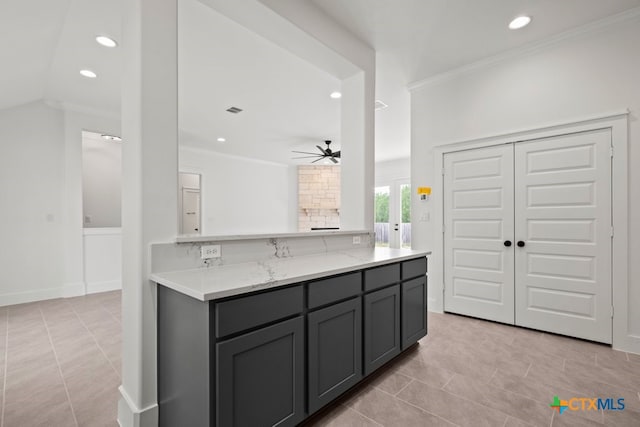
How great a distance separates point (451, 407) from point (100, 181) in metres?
7.01

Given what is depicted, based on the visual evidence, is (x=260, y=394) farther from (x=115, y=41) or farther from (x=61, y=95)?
(x=61, y=95)

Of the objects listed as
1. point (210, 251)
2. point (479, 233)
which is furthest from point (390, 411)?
point (479, 233)

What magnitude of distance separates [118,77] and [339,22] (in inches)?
110

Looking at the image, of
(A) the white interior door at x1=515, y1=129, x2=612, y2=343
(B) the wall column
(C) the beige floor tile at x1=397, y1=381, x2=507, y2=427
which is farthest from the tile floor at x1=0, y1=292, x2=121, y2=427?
(A) the white interior door at x1=515, y1=129, x2=612, y2=343

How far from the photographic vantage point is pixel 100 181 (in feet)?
19.7

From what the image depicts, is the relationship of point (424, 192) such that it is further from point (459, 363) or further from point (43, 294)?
point (43, 294)

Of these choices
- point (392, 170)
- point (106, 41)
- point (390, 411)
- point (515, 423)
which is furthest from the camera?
point (392, 170)

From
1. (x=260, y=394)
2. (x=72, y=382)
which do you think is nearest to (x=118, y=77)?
(x=72, y=382)

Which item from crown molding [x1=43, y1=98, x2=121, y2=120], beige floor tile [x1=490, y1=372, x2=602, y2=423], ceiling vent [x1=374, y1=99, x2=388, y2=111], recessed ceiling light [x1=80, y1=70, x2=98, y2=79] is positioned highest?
recessed ceiling light [x1=80, y1=70, x2=98, y2=79]

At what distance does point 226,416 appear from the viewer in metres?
1.23

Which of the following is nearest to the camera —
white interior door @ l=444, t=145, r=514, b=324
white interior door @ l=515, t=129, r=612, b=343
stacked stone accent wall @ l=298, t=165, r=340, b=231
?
white interior door @ l=515, t=129, r=612, b=343

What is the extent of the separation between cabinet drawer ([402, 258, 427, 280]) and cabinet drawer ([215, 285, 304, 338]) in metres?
1.18

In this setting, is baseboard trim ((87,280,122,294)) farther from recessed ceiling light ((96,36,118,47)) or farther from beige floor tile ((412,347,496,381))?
beige floor tile ((412,347,496,381))

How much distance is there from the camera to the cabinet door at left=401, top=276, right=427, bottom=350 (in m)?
2.41
